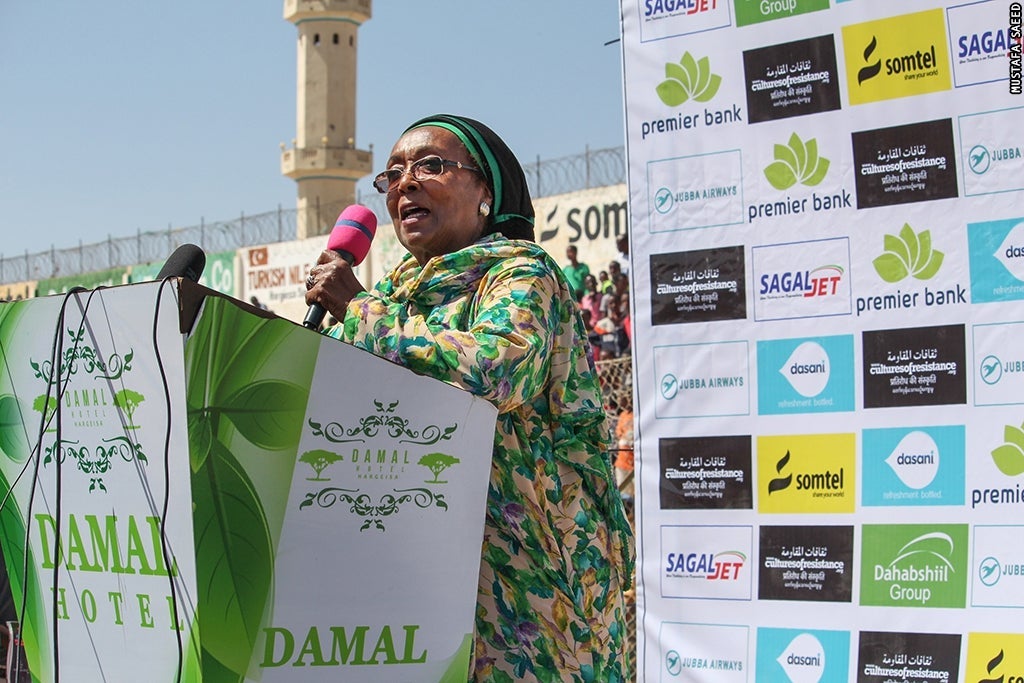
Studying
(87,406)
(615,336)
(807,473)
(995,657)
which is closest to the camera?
(87,406)

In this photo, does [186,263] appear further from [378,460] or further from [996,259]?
[996,259]

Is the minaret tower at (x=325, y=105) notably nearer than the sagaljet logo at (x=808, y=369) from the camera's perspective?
No

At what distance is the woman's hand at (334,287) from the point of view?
7.16ft

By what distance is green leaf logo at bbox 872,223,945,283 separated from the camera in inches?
177

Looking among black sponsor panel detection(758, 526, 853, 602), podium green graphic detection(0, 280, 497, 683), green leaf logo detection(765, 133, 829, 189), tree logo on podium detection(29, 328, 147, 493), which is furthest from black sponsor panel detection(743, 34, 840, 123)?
tree logo on podium detection(29, 328, 147, 493)

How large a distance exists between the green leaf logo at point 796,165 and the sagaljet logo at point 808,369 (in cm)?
63

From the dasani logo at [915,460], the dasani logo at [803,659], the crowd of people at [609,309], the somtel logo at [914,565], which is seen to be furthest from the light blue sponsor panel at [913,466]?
the crowd of people at [609,309]

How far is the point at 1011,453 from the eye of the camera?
4.34 metres

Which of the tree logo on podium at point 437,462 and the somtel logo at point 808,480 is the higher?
the tree logo on podium at point 437,462

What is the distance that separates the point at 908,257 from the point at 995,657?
1.46 metres

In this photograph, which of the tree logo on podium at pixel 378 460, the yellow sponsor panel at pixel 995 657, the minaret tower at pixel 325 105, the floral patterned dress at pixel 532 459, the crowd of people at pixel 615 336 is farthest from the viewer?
the minaret tower at pixel 325 105

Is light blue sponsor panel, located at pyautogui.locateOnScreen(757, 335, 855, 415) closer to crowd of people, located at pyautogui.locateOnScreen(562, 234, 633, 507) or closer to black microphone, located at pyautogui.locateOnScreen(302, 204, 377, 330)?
crowd of people, located at pyautogui.locateOnScreen(562, 234, 633, 507)

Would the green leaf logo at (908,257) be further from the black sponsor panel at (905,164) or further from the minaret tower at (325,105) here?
the minaret tower at (325,105)

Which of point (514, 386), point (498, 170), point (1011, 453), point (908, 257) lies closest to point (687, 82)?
point (908, 257)
